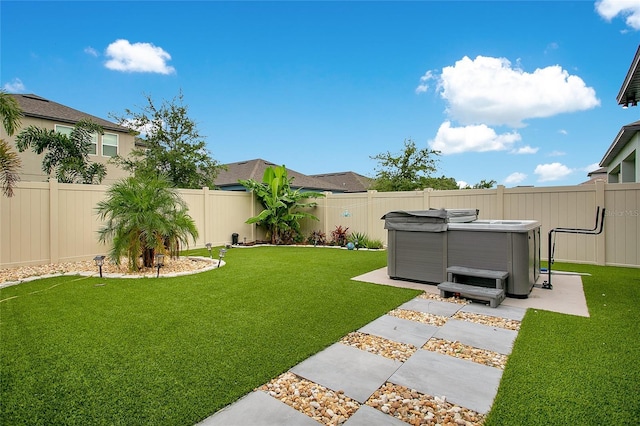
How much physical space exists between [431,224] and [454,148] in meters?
13.0

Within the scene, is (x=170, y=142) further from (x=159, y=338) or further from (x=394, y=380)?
(x=394, y=380)

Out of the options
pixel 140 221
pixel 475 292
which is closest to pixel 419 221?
pixel 475 292

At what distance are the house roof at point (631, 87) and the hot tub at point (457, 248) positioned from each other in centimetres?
226

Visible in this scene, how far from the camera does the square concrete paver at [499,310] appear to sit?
12.1 ft

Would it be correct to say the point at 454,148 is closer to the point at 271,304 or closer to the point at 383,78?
the point at 383,78

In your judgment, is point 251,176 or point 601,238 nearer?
point 601,238

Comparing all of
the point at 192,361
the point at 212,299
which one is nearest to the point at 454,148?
the point at 212,299

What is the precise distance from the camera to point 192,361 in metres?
2.49

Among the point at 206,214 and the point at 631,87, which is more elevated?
the point at 631,87

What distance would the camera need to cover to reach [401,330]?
10.6 ft

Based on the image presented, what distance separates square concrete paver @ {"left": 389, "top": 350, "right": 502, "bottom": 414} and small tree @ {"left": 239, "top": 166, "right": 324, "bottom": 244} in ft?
27.3

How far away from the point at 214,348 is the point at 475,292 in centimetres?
327

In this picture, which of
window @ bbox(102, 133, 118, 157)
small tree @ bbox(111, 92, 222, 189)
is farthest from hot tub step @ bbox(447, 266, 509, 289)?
window @ bbox(102, 133, 118, 157)

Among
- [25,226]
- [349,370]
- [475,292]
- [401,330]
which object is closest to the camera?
[349,370]
